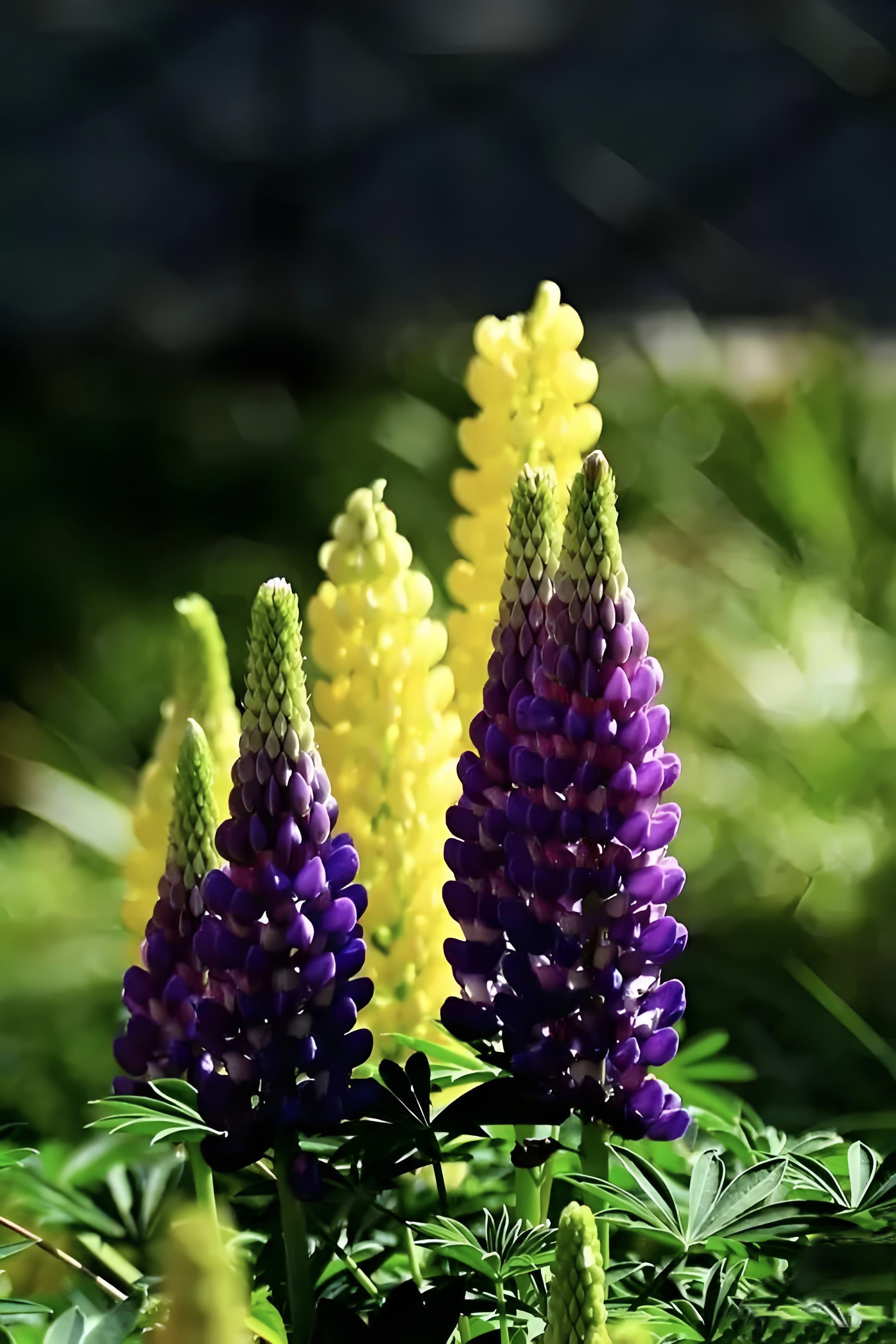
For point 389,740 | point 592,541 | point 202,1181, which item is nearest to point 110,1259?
point 202,1181

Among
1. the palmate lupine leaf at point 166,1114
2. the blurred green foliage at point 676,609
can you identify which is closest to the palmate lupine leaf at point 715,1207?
the palmate lupine leaf at point 166,1114

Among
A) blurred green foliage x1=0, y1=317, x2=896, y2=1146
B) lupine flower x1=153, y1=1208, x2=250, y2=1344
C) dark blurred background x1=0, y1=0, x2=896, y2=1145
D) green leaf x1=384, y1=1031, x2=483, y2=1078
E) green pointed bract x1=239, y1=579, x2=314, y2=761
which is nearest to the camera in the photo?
lupine flower x1=153, y1=1208, x2=250, y2=1344

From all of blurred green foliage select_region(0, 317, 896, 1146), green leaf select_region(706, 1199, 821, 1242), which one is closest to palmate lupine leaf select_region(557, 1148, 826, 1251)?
green leaf select_region(706, 1199, 821, 1242)

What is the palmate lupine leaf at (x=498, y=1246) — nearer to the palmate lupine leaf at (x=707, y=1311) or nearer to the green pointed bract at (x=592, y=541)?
the palmate lupine leaf at (x=707, y=1311)

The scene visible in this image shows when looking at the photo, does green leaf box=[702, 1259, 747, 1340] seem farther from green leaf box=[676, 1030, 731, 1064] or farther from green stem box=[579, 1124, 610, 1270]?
green leaf box=[676, 1030, 731, 1064]

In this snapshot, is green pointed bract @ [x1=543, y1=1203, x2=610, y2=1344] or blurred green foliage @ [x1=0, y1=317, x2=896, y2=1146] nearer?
green pointed bract @ [x1=543, y1=1203, x2=610, y2=1344]

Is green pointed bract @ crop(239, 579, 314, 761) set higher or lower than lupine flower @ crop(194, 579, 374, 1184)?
higher

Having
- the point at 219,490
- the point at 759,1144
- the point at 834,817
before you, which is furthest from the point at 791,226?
the point at 759,1144
